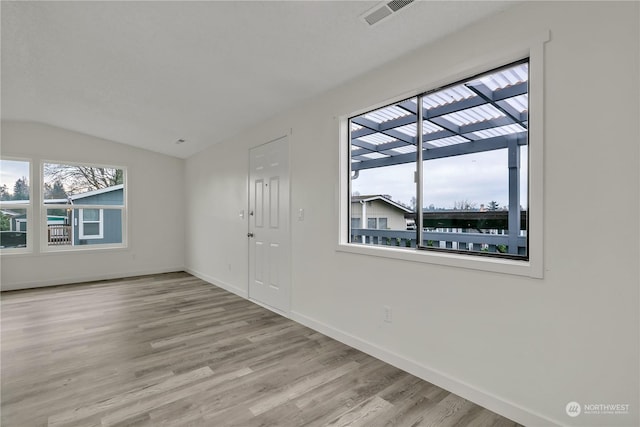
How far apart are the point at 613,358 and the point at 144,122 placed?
5.62 metres

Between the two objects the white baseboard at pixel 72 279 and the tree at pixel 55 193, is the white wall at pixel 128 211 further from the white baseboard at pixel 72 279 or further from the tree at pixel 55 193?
the tree at pixel 55 193

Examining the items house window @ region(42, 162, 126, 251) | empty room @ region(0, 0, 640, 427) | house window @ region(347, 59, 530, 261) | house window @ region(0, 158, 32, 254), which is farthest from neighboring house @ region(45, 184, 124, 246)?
house window @ region(347, 59, 530, 261)

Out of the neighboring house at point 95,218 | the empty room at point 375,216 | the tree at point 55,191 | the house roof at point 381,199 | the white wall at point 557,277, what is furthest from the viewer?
the neighboring house at point 95,218

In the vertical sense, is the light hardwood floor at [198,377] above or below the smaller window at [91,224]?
below

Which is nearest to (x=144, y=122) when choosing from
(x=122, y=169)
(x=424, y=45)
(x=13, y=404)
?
Result: (x=122, y=169)

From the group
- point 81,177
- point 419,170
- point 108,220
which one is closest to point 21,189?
point 81,177

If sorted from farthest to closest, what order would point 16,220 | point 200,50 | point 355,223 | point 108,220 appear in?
1. point 108,220
2. point 16,220
3. point 355,223
4. point 200,50

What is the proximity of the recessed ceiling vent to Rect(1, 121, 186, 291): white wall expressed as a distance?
5.77 meters

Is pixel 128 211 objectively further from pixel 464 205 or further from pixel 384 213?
pixel 464 205

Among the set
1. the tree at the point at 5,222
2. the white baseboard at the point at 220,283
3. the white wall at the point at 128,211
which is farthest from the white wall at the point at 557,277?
the tree at the point at 5,222

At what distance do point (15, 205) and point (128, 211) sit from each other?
63.5 inches

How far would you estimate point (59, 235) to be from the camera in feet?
18.8

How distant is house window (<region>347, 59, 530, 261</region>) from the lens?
2.11 metres

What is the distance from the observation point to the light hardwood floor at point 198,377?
2.00 meters
